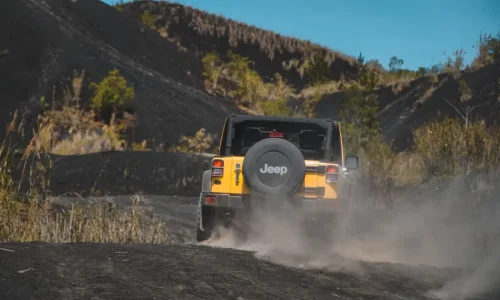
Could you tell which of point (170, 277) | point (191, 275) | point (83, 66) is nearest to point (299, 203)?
point (191, 275)

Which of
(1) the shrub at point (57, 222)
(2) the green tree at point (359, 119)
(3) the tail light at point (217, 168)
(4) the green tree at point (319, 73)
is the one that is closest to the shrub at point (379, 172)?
(2) the green tree at point (359, 119)

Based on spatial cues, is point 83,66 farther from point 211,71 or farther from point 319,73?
point 319,73

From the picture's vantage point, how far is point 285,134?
1027 centimetres

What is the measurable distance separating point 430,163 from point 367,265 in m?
8.47

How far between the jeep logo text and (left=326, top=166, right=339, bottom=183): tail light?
60 centimetres

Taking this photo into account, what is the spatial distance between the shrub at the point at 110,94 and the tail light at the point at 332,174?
18.2 metres

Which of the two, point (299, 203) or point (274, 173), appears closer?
point (274, 173)

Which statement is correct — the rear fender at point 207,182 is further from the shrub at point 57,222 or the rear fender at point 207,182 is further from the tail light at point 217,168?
the shrub at point 57,222

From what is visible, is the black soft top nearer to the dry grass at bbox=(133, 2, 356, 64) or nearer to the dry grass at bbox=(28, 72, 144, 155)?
the dry grass at bbox=(28, 72, 144, 155)

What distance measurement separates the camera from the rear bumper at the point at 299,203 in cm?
874

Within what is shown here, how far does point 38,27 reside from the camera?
30.4 m

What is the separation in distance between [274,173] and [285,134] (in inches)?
69.2

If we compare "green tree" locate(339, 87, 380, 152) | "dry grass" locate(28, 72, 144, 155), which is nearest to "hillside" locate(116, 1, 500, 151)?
"green tree" locate(339, 87, 380, 152)

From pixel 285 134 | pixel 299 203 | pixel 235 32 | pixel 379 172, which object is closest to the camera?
pixel 299 203
